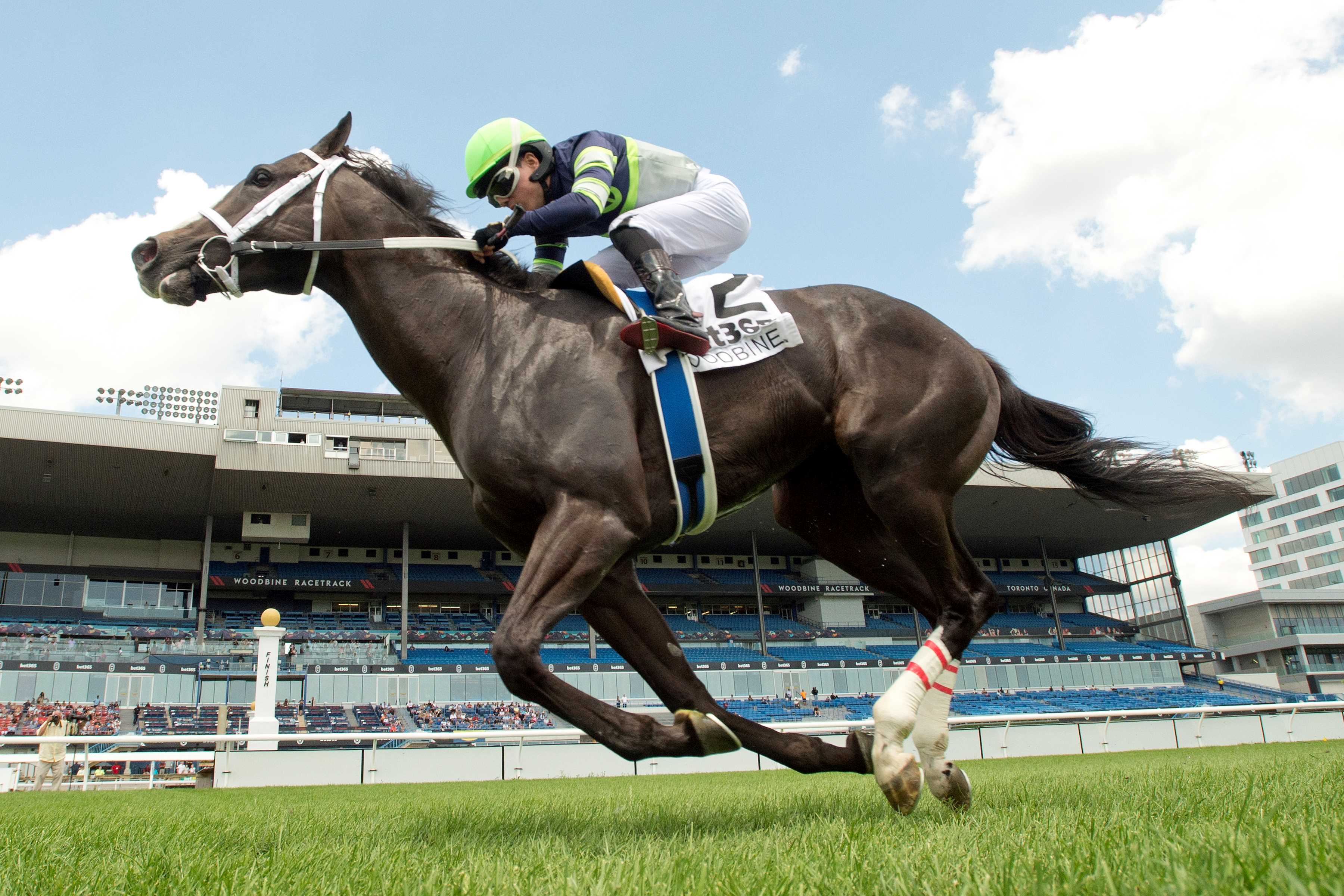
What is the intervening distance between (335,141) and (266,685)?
43.4 feet

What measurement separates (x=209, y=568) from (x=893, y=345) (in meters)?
41.8

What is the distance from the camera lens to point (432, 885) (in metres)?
1.81

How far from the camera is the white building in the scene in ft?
290

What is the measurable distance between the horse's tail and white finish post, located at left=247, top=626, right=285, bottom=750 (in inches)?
509

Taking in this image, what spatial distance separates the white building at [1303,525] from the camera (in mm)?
88250

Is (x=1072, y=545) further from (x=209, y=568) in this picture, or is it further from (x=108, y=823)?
(x=108, y=823)

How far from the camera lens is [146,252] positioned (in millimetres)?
3754

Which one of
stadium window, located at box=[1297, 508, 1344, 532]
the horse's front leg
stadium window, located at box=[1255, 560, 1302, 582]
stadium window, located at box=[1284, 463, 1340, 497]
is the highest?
stadium window, located at box=[1284, 463, 1340, 497]

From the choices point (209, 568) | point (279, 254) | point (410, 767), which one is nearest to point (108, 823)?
point (279, 254)

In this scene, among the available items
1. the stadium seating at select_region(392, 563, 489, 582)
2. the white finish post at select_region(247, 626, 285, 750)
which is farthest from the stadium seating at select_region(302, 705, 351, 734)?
the white finish post at select_region(247, 626, 285, 750)

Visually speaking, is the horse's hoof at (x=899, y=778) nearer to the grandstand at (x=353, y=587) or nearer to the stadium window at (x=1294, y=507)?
the grandstand at (x=353, y=587)

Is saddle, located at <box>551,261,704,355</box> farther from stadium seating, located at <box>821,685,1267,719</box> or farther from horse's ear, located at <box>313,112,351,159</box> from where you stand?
stadium seating, located at <box>821,685,1267,719</box>

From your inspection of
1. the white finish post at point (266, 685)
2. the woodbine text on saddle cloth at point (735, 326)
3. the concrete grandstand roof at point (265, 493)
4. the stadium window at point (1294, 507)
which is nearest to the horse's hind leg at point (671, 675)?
the woodbine text on saddle cloth at point (735, 326)

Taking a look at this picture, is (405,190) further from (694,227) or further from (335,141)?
(694,227)
